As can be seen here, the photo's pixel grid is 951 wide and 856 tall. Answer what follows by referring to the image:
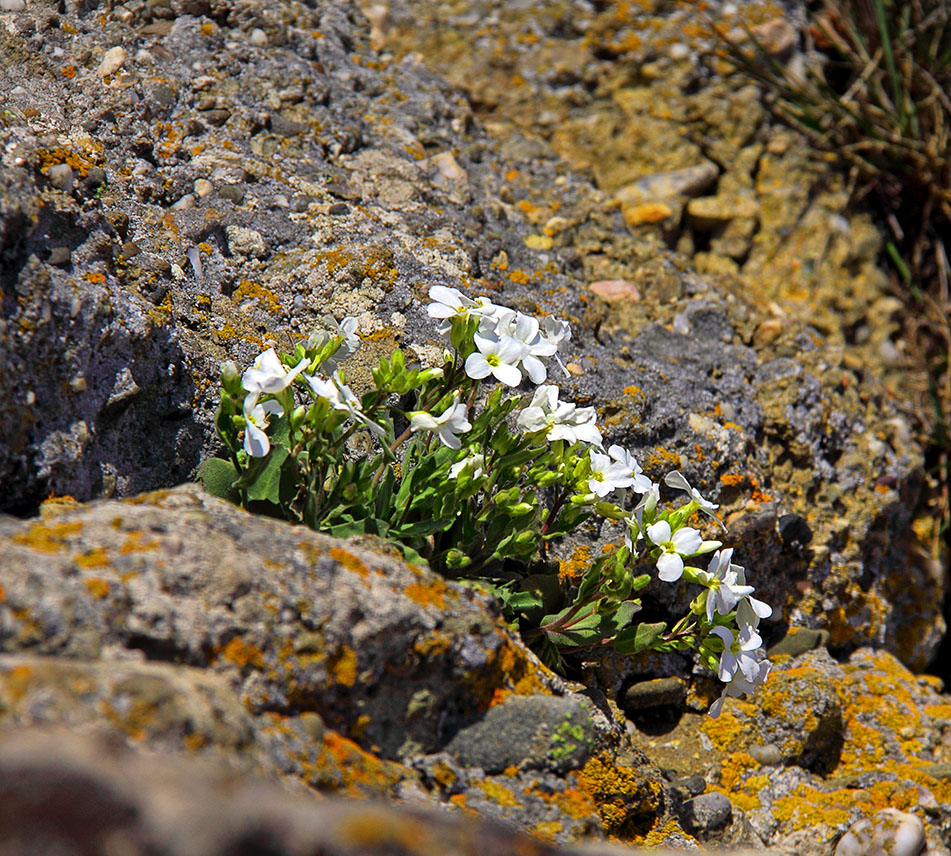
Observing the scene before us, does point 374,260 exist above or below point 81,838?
above

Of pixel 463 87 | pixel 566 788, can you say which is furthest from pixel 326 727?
pixel 463 87

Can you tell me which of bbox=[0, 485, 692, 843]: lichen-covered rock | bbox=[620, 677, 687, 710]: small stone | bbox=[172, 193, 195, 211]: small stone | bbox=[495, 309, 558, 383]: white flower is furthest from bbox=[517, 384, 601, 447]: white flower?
bbox=[172, 193, 195, 211]: small stone

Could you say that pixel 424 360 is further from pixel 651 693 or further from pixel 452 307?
pixel 651 693

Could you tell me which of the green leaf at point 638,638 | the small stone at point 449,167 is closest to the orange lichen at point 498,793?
the green leaf at point 638,638

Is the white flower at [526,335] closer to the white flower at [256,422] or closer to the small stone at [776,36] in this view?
the white flower at [256,422]

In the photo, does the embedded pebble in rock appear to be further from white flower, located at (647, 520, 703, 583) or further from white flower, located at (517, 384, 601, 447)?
white flower, located at (517, 384, 601, 447)

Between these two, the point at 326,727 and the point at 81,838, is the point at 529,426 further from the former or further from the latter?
the point at 81,838

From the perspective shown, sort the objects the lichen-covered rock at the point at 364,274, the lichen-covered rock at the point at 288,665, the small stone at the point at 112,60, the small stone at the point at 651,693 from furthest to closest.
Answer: the small stone at the point at 112,60 < the small stone at the point at 651,693 < the lichen-covered rock at the point at 364,274 < the lichen-covered rock at the point at 288,665
